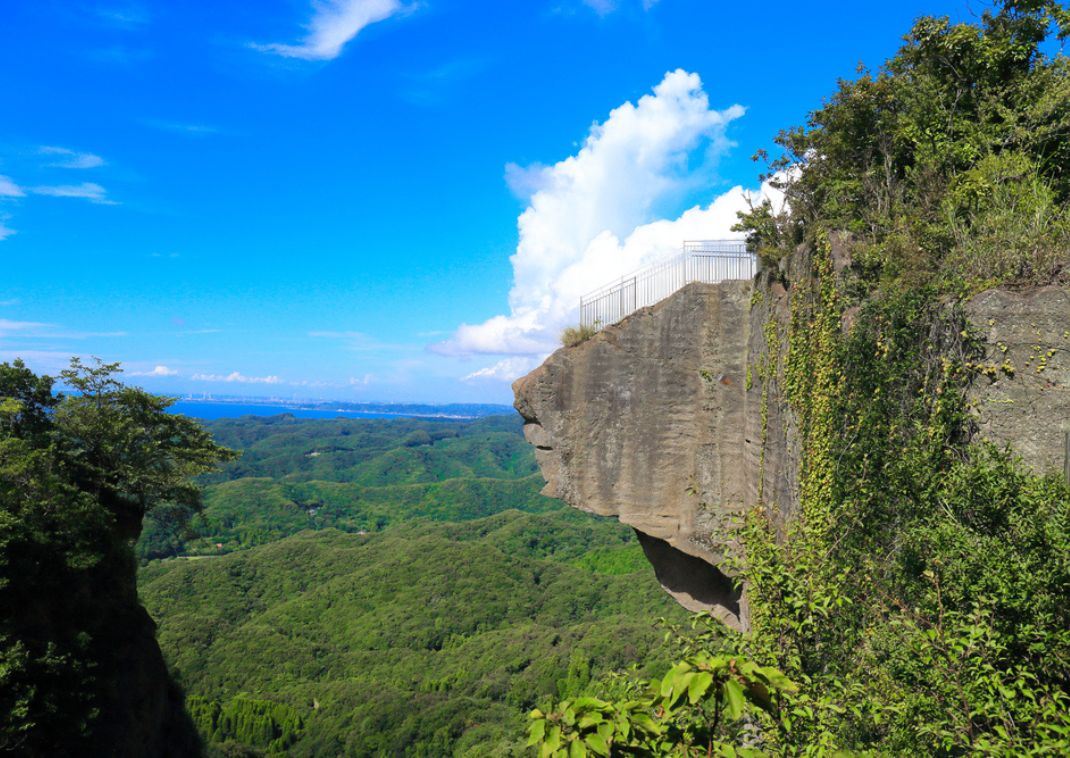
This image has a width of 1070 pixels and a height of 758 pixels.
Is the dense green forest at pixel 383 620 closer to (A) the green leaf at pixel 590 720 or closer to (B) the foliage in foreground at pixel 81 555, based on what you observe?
(B) the foliage in foreground at pixel 81 555

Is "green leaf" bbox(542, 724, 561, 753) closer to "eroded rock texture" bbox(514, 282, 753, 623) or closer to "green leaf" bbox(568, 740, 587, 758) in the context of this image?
"green leaf" bbox(568, 740, 587, 758)

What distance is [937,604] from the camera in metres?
5.10

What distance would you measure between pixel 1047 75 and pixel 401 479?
178 m

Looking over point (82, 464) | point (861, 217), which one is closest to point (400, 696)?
point (82, 464)

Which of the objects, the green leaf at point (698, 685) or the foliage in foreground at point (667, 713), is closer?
the green leaf at point (698, 685)

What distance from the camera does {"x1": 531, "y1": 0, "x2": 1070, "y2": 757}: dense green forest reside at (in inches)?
153

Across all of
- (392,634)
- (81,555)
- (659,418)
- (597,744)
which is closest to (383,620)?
(392,634)

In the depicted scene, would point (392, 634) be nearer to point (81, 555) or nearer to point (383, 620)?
point (383, 620)

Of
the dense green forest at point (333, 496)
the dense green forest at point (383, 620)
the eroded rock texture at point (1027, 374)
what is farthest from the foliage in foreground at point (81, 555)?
the dense green forest at point (333, 496)

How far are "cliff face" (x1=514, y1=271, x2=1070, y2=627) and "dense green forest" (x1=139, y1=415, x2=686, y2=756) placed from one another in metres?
11.6

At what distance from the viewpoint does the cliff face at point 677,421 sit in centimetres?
1194

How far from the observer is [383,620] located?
7606 centimetres

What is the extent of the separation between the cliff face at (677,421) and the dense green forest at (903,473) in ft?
2.62

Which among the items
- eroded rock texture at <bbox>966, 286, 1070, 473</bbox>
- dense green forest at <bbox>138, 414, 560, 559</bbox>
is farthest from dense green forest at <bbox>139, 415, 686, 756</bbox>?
eroded rock texture at <bbox>966, 286, 1070, 473</bbox>
